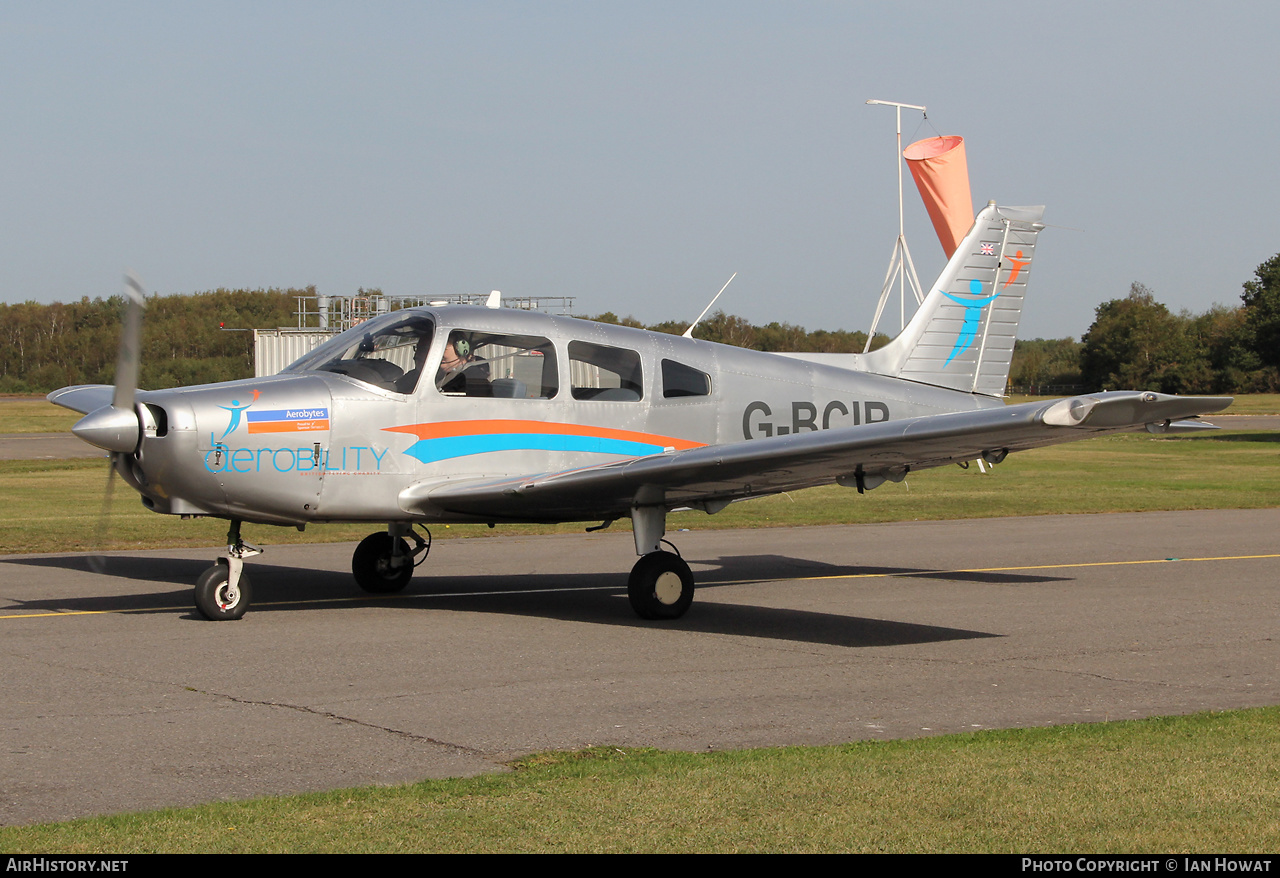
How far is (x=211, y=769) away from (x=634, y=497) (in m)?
5.17

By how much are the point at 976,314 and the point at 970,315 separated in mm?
94

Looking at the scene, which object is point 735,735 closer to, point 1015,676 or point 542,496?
point 1015,676

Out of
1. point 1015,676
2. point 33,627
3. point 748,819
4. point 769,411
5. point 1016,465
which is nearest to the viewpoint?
point 748,819

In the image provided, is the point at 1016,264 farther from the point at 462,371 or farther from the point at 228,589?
the point at 228,589

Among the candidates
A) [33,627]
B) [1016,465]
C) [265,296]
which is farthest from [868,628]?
[265,296]

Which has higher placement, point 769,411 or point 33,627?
point 769,411

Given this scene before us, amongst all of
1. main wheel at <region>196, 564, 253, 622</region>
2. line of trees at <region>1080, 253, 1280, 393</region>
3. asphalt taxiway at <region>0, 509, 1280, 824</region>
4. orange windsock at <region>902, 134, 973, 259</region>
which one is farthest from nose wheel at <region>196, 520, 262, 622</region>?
line of trees at <region>1080, 253, 1280, 393</region>

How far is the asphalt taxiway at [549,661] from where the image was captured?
238 inches

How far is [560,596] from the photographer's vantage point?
11820 millimetres

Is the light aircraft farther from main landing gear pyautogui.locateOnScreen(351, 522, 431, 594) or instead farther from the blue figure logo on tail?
the blue figure logo on tail

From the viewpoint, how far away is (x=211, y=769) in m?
5.62

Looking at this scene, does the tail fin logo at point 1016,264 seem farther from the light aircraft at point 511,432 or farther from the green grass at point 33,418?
the green grass at point 33,418

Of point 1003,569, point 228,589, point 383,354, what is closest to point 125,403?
point 228,589

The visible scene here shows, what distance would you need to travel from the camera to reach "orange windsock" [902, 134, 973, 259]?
30453 mm
